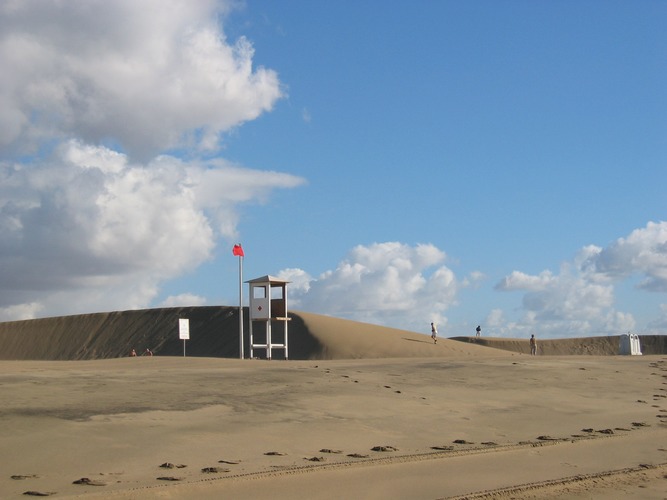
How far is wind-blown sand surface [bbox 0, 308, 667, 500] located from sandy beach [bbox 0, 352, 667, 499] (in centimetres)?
3

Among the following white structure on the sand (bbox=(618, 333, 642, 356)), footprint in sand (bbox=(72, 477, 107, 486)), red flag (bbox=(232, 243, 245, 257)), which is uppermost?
red flag (bbox=(232, 243, 245, 257))

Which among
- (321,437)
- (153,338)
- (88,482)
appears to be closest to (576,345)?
(153,338)

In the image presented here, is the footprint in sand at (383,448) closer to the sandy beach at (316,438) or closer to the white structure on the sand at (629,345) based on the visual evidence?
the sandy beach at (316,438)

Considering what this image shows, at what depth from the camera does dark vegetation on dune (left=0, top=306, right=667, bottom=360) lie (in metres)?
50.2

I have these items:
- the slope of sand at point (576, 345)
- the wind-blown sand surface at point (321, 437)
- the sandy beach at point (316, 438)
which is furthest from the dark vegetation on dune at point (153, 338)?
the sandy beach at point (316, 438)

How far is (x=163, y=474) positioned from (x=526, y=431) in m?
6.76

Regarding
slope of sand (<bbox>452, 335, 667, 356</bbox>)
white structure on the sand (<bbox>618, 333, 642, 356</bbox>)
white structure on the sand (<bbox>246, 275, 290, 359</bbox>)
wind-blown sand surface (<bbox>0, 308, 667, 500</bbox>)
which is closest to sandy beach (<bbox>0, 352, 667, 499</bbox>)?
wind-blown sand surface (<bbox>0, 308, 667, 500</bbox>)

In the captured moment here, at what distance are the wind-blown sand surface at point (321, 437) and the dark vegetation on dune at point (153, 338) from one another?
1163 inches

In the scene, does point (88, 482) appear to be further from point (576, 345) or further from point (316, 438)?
point (576, 345)

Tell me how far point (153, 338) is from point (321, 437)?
1811 inches

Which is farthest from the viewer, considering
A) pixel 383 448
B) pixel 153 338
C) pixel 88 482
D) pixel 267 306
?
pixel 153 338

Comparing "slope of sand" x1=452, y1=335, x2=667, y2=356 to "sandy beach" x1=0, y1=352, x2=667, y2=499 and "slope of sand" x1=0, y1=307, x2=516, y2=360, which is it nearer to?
"slope of sand" x1=0, y1=307, x2=516, y2=360

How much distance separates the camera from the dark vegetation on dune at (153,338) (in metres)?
50.2

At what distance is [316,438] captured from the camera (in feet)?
37.1
